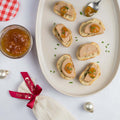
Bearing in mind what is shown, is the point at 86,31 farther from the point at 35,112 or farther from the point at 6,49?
the point at 35,112

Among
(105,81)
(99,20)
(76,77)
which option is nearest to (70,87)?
(76,77)

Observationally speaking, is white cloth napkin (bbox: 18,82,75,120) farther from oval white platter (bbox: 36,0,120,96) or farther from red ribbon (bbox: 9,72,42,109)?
oval white platter (bbox: 36,0,120,96)

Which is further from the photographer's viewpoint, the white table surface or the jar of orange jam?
the white table surface

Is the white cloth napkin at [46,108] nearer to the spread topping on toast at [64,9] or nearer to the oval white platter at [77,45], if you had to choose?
the oval white platter at [77,45]

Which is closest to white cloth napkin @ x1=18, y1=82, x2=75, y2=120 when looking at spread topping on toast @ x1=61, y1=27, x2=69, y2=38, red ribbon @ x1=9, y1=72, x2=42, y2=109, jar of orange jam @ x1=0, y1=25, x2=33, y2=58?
red ribbon @ x1=9, y1=72, x2=42, y2=109

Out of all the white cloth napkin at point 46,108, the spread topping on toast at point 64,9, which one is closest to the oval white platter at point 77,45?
the spread topping on toast at point 64,9
